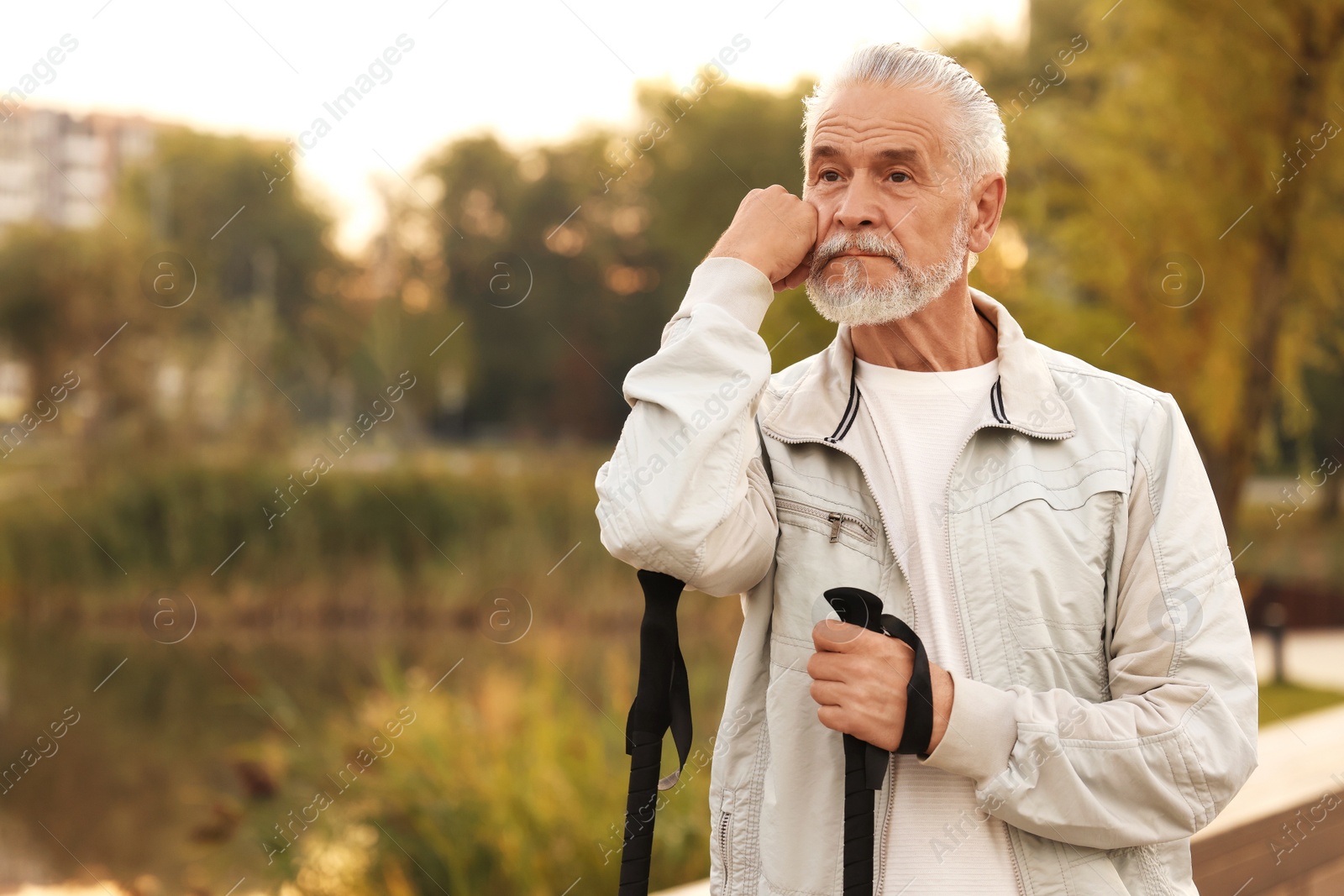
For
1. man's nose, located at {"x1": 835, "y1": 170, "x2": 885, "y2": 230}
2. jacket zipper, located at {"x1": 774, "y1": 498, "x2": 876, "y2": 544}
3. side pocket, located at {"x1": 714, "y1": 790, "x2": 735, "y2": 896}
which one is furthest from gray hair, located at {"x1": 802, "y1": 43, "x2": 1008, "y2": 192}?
side pocket, located at {"x1": 714, "y1": 790, "x2": 735, "y2": 896}

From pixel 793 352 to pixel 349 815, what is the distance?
2448mm

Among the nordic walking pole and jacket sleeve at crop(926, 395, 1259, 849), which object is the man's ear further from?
the nordic walking pole

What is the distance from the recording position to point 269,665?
8.00m

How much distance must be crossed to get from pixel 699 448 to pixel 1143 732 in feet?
1.90

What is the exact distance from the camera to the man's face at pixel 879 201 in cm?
144

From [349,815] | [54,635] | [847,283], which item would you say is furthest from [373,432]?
[847,283]

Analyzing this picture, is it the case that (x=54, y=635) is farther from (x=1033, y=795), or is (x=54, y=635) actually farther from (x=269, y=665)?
(x=1033, y=795)

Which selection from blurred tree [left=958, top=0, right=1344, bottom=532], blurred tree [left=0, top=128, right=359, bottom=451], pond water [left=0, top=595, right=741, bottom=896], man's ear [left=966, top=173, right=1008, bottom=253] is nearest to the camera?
man's ear [left=966, top=173, right=1008, bottom=253]

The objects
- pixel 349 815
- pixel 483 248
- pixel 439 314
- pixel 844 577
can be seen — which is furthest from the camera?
pixel 483 248

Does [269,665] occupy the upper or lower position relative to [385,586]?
lower

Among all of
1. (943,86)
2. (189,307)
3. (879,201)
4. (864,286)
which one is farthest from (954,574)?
(189,307)

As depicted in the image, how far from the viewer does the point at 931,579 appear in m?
1.40

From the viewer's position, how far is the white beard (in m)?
1.44

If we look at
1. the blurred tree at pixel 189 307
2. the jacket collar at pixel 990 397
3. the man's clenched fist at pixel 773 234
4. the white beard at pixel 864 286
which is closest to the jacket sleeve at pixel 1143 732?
the jacket collar at pixel 990 397
